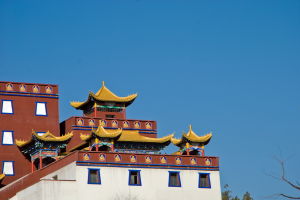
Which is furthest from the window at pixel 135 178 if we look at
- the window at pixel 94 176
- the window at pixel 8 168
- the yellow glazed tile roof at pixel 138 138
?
the window at pixel 8 168

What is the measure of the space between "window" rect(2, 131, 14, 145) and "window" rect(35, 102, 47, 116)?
2.79 m

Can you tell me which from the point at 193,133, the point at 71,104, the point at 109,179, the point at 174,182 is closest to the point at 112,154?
the point at 109,179

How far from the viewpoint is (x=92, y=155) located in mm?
39562

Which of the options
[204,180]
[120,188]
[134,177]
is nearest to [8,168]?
[120,188]

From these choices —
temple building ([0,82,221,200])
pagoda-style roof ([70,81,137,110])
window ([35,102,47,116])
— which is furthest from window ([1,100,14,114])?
pagoda-style roof ([70,81,137,110])

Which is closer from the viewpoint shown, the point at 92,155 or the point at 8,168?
the point at 92,155

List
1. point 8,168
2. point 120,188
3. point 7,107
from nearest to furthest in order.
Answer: point 120,188 → point 8,168 → point 7,107

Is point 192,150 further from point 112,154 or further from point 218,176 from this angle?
point 112,154

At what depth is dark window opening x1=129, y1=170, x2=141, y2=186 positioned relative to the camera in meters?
40.3

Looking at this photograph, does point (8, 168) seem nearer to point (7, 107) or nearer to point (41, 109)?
point (7, 107)

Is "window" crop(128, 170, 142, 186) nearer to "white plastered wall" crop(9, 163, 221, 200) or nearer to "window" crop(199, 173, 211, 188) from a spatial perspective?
"white plastered wall" crop(9, 163, 221, 200)

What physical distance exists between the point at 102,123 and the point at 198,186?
33.1 feet

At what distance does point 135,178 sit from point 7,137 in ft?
41.6

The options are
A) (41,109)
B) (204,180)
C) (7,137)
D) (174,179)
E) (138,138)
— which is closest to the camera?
(174,179)
